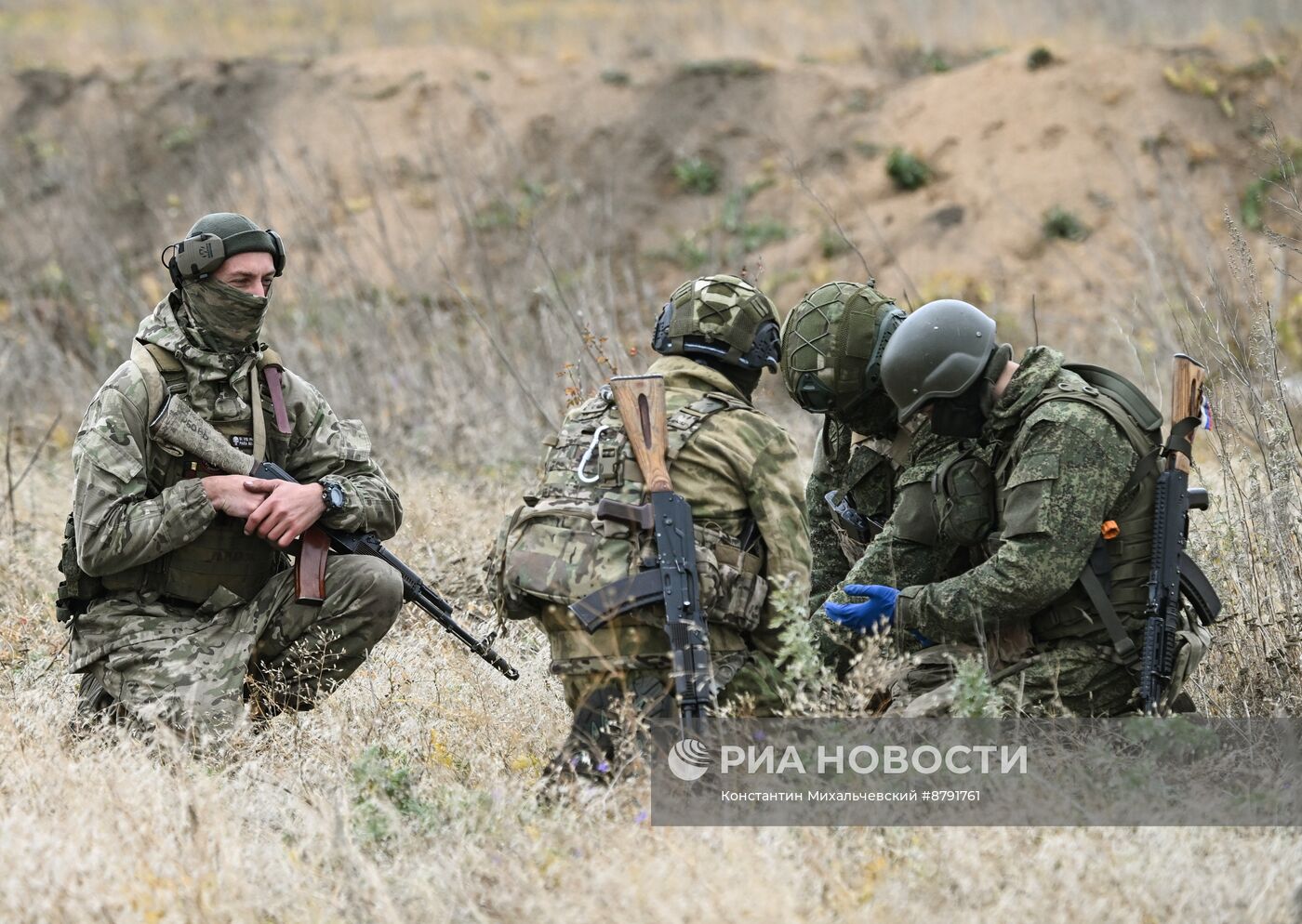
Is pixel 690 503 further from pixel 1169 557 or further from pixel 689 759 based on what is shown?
pixel 1169 557

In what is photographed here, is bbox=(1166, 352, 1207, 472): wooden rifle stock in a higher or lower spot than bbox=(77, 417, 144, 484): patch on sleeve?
lower

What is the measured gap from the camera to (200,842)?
11.6 feet

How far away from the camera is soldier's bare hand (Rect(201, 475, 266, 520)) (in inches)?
183

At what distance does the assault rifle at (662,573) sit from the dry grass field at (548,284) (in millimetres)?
332

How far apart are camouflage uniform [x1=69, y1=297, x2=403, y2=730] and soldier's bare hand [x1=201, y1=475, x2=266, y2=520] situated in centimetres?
3

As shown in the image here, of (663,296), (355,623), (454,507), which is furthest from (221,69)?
(355,623)

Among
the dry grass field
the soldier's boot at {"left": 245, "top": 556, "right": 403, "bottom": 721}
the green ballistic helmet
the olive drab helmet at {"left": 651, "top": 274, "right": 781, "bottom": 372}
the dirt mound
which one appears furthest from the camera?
the dirt mound

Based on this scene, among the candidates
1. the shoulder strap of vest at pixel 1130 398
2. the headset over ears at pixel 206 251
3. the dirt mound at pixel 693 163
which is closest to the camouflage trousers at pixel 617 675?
the shoulder strap of vest at pixel 1130 398

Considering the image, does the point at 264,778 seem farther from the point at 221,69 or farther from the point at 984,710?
the point at 221,69

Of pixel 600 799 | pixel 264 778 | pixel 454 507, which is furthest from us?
pixel 454 507

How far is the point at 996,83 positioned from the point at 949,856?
16.6 metres

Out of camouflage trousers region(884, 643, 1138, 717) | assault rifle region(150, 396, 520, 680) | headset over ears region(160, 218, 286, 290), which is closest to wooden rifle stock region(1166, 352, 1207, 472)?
camouflage trousers region(884, 643, 1138, 717)

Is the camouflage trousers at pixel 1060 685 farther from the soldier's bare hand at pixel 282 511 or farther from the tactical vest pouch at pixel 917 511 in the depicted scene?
the soldier's bare hand at pixel 282 511

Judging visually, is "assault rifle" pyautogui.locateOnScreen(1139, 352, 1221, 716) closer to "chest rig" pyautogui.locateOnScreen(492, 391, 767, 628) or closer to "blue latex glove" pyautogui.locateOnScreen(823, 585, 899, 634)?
"blue latex glove" pyautogui.locateOnScreen(823, 585, 899, 634)
